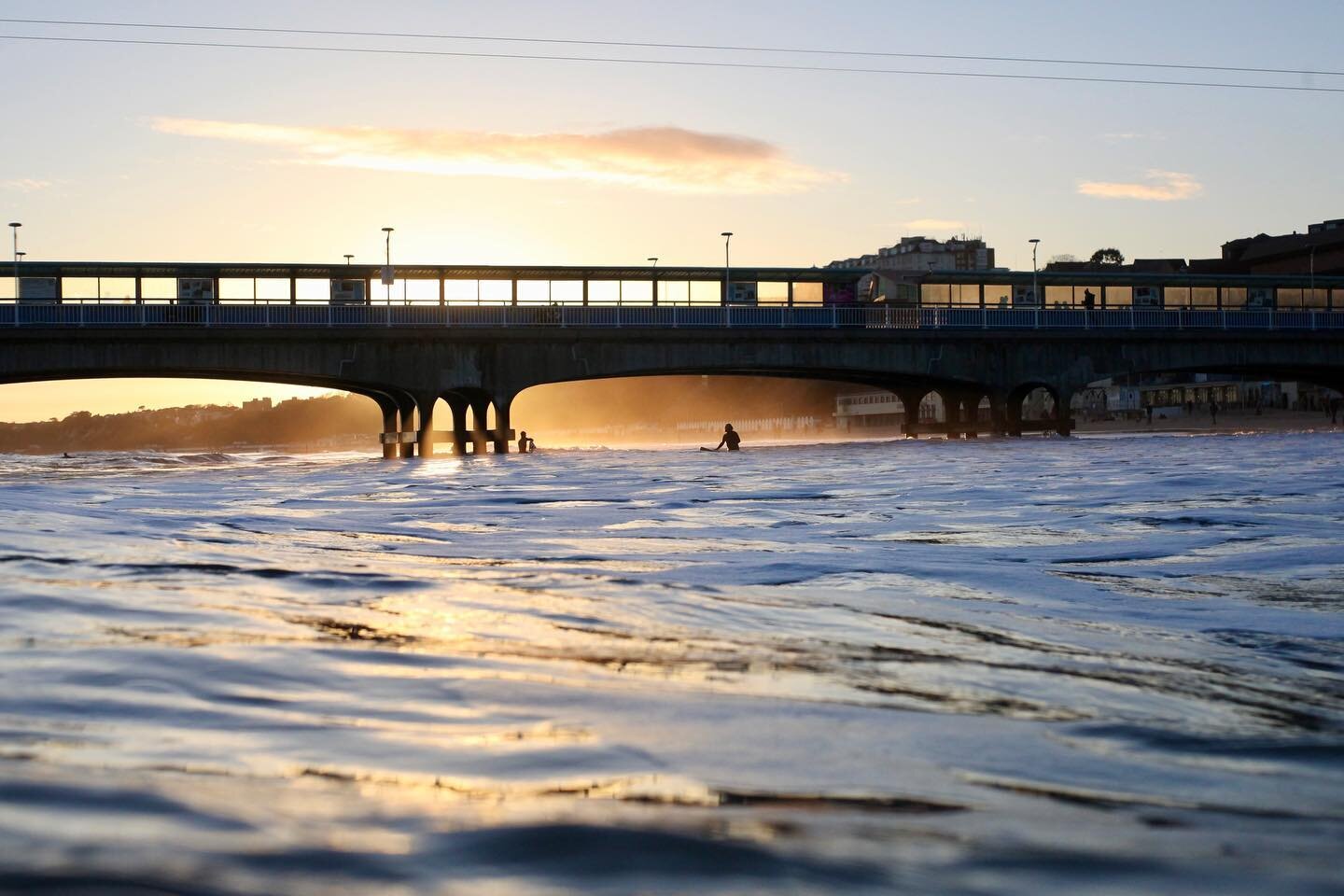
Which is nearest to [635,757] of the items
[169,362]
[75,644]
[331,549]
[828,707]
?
[828,707]

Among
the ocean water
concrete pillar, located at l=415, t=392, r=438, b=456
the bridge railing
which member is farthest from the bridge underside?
the ocean water

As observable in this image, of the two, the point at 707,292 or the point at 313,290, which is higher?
the point at 313,290

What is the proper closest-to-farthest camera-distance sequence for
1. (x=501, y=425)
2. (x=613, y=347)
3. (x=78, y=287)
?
(x=78, y=287)
(x=613, y=347)
(x=501, y=425)

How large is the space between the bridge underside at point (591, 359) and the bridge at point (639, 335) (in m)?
0.08

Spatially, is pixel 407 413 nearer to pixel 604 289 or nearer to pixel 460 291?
pixel 460 291

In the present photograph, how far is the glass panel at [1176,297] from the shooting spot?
233 ft

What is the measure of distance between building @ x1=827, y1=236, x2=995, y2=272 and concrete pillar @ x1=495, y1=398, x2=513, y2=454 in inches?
4099

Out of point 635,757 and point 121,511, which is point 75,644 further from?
point 121,511

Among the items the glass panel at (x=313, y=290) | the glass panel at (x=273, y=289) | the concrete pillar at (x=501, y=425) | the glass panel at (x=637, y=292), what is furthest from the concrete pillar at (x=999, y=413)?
the glass panel at (x=273, y=289)

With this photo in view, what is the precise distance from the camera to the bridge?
56.3 metres

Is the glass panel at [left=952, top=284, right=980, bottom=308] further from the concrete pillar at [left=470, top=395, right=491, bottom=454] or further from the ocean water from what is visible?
the ocean water

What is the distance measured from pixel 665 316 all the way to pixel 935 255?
117 m

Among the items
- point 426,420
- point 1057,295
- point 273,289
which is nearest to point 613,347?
point 426,420

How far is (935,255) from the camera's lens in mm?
173750
